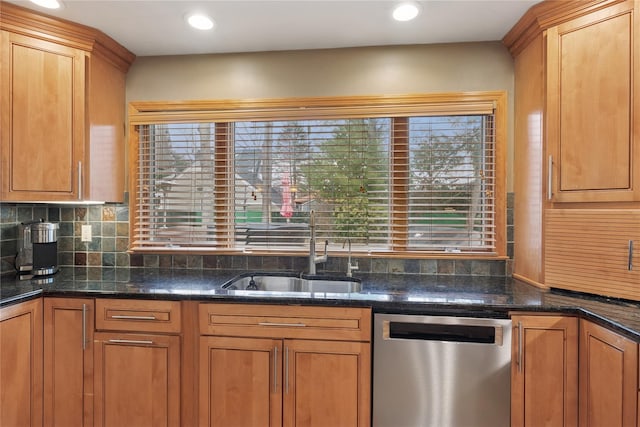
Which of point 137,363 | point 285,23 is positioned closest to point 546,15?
point 285,23

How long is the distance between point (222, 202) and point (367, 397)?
4.95 feet

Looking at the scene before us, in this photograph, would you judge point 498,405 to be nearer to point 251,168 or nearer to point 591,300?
point 591,300

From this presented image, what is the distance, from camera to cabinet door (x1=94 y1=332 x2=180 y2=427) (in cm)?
174

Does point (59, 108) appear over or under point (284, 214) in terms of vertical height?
over

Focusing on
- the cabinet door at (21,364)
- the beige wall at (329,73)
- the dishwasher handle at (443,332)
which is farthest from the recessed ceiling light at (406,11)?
the cabinet door at (21,364)

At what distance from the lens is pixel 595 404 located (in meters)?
1.43

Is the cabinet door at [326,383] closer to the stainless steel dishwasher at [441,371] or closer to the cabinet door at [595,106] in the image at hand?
the stainless steel dishwasher at [441,371]

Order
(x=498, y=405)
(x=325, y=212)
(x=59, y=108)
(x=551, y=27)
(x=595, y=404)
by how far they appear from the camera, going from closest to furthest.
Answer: (x=595, y=404), (x=498, y=405), (x=551, y=27), (x=59, y=108), (x=325, y=212)

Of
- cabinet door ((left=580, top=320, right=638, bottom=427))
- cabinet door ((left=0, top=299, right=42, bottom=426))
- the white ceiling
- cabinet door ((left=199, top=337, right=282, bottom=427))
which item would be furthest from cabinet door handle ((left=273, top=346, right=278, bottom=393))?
the white ceiling

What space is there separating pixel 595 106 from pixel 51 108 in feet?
9.38

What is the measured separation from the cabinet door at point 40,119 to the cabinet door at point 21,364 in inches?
26.3

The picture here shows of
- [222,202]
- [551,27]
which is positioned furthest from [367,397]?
[551,27]

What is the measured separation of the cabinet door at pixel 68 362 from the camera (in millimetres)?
1784

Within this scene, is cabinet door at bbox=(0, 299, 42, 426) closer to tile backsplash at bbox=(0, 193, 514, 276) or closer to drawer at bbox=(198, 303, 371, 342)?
tile backsplash at bbox=(0, 193, 514, 276)
